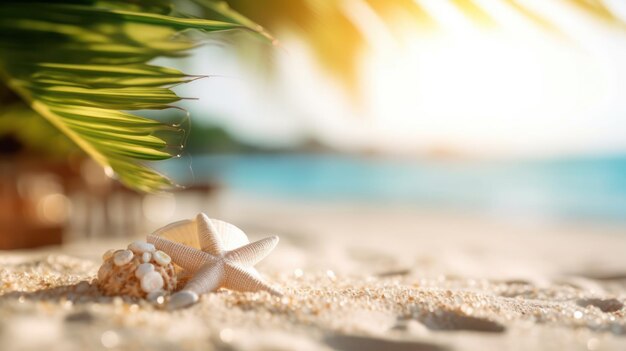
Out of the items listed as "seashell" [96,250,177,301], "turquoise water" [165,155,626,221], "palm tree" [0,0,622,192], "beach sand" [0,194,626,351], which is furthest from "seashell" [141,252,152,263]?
"turquoise water" [165,155,626,221]

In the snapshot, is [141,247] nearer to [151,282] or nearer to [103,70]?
[151,282]

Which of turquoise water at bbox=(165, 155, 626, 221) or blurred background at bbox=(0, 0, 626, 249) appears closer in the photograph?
blurred background at bbox=(0, 0, 626, 249)

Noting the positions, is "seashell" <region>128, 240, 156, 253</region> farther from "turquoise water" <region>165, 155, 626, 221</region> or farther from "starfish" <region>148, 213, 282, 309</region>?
"turquoise water" <region>165, 155, 626, 221</region>

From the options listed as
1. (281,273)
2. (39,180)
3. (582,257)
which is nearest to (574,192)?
(582,257)

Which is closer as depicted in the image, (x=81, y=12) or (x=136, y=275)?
(x=136, y=275)

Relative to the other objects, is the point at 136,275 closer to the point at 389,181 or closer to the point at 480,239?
the point at 480,239

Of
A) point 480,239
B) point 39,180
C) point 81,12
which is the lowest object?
point 480,239

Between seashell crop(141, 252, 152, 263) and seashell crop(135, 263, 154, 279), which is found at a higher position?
seashell crop(141, 252, 152, 263)
